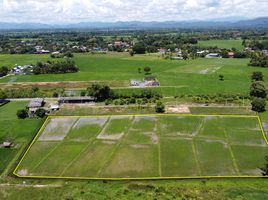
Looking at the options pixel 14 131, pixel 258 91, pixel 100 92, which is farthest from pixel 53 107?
pixel 258 91

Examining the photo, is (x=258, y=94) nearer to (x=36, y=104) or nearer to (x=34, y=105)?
(x=36, y=104)

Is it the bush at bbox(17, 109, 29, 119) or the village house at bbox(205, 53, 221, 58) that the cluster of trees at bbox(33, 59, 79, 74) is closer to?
the bush at bbox(17, 109, 29, 119)

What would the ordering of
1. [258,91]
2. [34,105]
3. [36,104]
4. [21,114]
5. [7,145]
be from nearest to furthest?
1. [7,145]
2. [21,114]
3. [34,105]
4. [36,104]
5. [258,91]

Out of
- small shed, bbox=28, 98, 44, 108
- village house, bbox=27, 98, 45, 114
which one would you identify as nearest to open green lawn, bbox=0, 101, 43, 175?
village house, bbox=27, 98, 45, 114

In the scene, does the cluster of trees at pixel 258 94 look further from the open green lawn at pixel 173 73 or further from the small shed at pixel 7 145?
the small shed at pixel 7 145

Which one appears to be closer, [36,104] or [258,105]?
[258,105]

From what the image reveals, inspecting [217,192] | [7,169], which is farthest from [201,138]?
[7,169]

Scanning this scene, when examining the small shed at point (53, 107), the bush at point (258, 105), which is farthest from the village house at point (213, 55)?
the small shed at point (53, 107)
